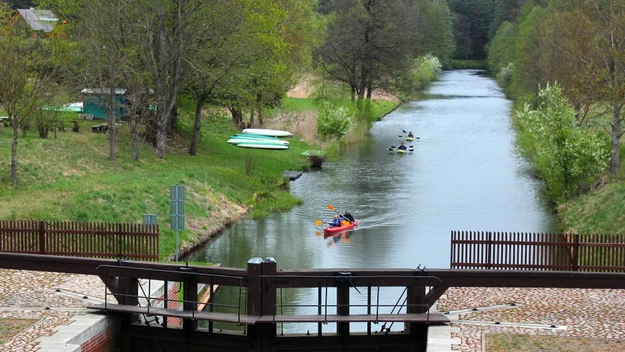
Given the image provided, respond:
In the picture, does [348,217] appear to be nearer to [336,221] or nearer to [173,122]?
[336,221]

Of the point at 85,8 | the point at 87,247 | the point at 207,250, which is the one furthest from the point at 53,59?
the point at 87,247

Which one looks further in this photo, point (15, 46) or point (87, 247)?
point (15, 46)

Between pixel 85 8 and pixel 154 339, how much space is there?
2911cm

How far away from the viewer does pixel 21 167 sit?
3425 centimetres

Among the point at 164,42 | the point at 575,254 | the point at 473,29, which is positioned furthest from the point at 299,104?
the point at 473,29

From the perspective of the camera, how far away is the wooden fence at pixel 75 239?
76.6 feet

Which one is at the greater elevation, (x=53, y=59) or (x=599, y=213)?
(x=53, y=59)

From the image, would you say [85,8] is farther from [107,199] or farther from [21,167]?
[107,199]

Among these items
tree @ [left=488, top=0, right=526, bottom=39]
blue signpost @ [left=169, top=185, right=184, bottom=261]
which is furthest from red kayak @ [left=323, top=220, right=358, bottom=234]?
tree @ [left=488, top=0, right=526, bottom=39]

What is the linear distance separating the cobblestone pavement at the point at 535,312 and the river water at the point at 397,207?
3732 millimetres

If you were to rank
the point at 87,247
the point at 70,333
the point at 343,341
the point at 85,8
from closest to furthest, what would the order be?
the point at 70,333 → the point at 343,341 → the point at 87,247 → the point at 85,8

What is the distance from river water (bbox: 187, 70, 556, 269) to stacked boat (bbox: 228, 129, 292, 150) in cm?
380

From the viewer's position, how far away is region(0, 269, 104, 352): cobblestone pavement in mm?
17953

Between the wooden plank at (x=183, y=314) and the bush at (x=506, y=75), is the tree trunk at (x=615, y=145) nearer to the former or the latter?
the wooden plank at (x=183, y=314)
